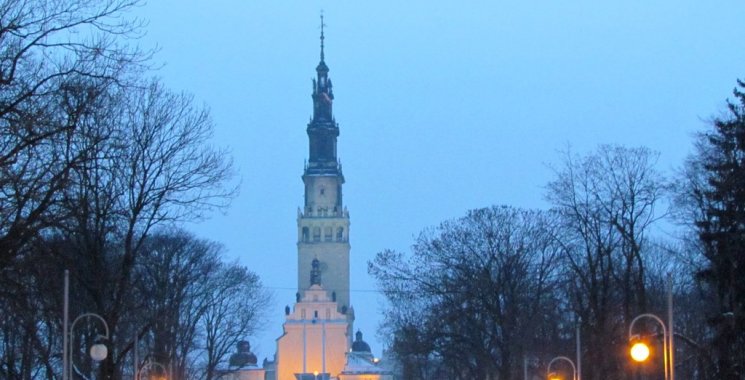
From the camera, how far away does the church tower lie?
18762 centimetres

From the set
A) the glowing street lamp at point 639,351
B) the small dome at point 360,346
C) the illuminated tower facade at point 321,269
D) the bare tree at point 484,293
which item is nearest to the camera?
the glowing street lamp at point 639,351

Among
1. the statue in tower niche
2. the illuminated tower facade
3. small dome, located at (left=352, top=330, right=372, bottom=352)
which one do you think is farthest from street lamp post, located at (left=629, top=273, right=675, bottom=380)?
small dome, located at (left=352, top=330, right=372, bottom=352)

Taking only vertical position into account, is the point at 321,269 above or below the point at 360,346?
above

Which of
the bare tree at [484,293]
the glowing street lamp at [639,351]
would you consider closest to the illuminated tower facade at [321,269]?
the bare tree at [484,293]

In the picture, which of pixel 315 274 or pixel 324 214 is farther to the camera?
pixel 324 214

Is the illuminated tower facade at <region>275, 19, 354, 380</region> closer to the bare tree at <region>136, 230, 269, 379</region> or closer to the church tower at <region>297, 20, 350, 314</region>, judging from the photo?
the church tower at <region>297, 20, 350, 314</region>

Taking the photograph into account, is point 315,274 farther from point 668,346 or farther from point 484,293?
point 668,346

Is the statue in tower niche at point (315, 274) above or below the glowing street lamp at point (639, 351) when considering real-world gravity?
above

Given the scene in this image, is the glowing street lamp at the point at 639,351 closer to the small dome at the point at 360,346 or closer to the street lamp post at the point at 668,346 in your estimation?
the street lamp post at the point at 668,346

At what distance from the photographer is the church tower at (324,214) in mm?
187625

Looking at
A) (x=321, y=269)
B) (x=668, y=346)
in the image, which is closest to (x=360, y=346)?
(x=321, y=269)

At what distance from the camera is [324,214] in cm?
19200

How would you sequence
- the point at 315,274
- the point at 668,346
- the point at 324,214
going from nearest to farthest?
the point at 668,346
the point at 315,274
the point at 324,214

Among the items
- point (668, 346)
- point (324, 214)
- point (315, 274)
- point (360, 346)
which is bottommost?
point (668, 346)
